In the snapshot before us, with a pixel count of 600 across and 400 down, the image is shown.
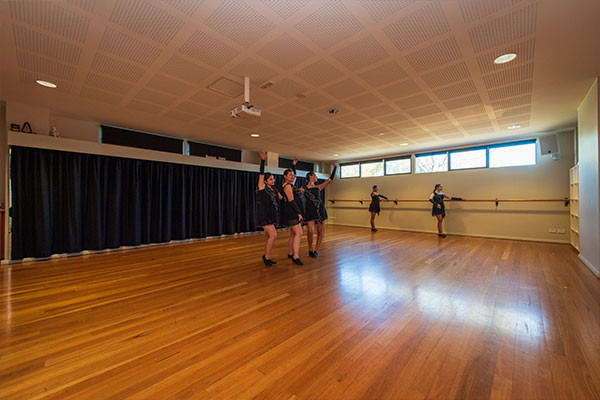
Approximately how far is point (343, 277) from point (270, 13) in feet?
10.1

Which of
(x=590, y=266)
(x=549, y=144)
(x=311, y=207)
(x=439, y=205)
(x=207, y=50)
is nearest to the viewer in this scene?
(x=207, y=50)

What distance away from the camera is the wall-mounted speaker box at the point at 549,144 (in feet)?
19.1

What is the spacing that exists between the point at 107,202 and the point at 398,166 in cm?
883

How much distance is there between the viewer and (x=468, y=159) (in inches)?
293

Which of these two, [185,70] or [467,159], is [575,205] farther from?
[185,70]

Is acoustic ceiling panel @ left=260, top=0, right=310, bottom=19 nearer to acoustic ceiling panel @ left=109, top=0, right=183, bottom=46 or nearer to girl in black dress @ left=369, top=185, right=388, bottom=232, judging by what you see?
acoustic ceiling panel @ left=109, top=0, right=183, bottom=46

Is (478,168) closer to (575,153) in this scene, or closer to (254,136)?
(575,153)

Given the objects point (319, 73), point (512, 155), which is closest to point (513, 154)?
point (512, 155)

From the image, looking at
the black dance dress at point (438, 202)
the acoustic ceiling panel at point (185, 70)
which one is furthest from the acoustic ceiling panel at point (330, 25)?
the black dance dress at point (438, 202)

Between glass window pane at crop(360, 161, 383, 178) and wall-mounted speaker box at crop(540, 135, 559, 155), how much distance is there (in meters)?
4.45

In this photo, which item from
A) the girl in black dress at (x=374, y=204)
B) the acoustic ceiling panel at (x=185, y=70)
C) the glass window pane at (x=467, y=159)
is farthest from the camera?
the girl in black dress at (x=374, y=204)

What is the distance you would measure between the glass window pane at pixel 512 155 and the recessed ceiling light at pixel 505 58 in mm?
5138

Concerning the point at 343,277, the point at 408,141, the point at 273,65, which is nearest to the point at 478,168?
the point at 408,141

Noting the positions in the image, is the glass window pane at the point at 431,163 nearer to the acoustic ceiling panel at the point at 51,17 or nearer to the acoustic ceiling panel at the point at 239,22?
the acoustic ceiling panel at the point at 239,22
